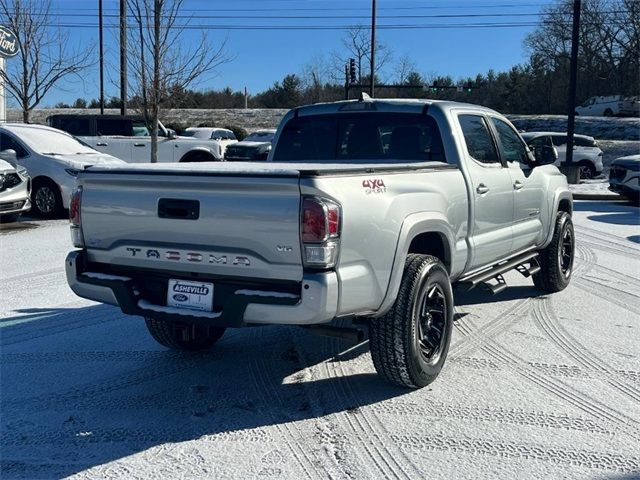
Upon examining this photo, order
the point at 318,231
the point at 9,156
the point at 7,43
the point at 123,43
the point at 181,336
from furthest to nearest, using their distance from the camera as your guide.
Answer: the point at 123,43 → the point at 7,43 → the point at 9,156 → the point at 181,336 → the point at 318,231

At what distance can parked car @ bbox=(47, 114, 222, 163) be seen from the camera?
19094 mm

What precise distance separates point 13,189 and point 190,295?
8804 mm

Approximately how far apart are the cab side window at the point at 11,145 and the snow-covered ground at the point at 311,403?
7.15 meters

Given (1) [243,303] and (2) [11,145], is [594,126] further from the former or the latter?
(1) [243,303]

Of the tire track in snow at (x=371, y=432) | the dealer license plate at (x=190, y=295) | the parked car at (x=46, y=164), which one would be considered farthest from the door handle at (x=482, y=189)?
the parked car at (x=46, y=164)

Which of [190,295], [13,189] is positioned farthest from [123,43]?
[190,295]

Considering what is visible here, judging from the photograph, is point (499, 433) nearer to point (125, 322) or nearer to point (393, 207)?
point (393, 207)

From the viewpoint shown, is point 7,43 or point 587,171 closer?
point 7,43

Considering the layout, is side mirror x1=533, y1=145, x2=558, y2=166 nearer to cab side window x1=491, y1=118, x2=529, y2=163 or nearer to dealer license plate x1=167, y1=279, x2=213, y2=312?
cab side window x1=491, y1=118, x2=529, y2=163

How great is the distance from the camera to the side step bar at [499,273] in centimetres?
570

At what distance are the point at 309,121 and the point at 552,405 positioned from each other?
3.18 metres

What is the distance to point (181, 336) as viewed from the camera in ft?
17.5

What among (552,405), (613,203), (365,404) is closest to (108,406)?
(365,404)

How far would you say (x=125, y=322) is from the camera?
254 inches
